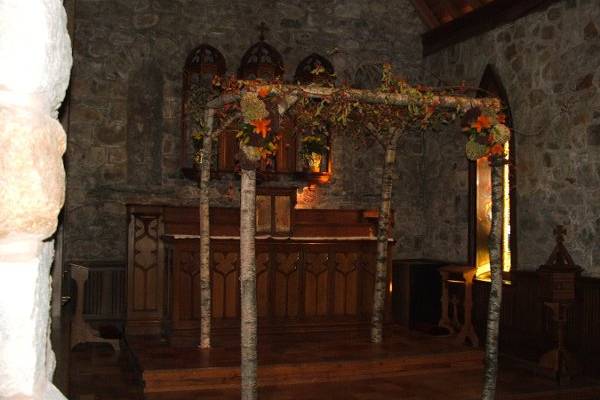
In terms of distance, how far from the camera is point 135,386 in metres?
5.80

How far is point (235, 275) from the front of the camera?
6.89 meters

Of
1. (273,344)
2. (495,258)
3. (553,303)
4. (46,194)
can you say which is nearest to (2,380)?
(46,194)

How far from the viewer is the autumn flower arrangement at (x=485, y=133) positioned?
17.2 feet

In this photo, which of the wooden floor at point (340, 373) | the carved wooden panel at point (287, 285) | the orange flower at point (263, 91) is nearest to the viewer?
the orange flower at point (263, 91)

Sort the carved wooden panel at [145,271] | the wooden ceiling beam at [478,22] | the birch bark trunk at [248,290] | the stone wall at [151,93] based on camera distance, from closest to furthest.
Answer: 1. the birch bark trunk at [248,290]
2. the carved wooden panel at [145,271]
3. the wooden ceiling beam at [478,22]
4. the stone wall at [151,93]

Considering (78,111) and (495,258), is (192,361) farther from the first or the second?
(78,111)

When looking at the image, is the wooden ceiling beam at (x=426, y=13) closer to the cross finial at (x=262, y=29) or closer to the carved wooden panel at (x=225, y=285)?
the cross finial at (x=262, y=29)

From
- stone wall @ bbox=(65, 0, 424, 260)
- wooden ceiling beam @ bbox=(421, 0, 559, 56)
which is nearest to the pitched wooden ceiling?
wooden ceiling beam @ bbox=(421, 0, 559, 56)

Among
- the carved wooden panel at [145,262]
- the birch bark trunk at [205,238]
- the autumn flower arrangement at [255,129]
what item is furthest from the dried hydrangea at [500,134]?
the carved wooden panel at [145,262]

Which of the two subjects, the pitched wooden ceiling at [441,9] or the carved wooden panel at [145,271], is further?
the pitched wooden ceiling at [441,9]

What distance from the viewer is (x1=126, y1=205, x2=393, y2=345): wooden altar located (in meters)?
6.70

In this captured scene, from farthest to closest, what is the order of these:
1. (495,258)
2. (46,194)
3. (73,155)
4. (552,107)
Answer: (73,155), (552,107), (495,258), (46,194)

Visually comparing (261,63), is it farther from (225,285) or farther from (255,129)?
(255,129)

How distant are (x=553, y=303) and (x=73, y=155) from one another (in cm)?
583
